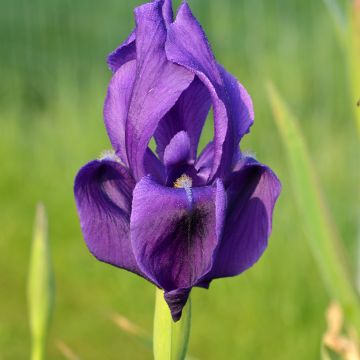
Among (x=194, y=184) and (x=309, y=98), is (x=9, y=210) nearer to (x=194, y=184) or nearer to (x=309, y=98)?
(x=309, y=98)

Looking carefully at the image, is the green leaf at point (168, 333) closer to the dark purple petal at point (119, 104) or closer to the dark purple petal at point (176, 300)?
the dark purple petal at point (176, 300)

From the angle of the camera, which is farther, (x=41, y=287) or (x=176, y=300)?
(x=41, y=287)

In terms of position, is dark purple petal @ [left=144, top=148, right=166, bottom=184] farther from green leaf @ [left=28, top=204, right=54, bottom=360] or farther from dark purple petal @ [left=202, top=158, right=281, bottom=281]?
green leaf @ [left=28, top=204, right=54, bottom=360]

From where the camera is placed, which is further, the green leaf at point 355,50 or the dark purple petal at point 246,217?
the green leaf at point 355,50

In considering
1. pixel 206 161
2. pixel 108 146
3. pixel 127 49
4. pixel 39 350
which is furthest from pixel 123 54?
pixel 108 146

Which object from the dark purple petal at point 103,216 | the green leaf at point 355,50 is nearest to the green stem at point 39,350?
the dark purple petal at point 103,216

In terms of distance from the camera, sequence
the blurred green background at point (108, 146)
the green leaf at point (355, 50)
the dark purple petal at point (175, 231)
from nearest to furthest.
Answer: the dark purple petal at point (175, 231), the green leaf at point (355, 50), the blurred green background at point (108, 146)

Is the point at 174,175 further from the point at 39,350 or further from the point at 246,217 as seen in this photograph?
the point at 39,350
